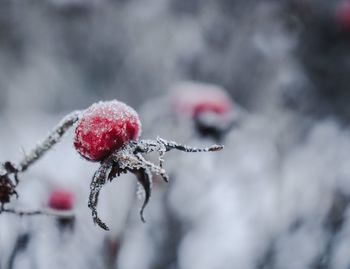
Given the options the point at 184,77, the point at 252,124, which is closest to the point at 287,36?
the point at 252,124

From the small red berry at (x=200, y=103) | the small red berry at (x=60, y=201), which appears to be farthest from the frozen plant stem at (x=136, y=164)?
the small red berry at (x=200, y=103)

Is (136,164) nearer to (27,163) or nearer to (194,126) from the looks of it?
(27,163)

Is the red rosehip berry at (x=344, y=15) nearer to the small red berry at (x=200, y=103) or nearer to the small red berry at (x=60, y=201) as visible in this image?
the small red berry at (x=200, y=103)

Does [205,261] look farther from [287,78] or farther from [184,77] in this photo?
[184,77]

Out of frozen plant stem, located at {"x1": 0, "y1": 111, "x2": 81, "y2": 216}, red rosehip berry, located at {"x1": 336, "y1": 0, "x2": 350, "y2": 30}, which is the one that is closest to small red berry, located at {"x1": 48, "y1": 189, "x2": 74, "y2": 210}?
frozen plant stem, located at {"x1": 0, "y1": 111, "x2": 81, "y2": 216}

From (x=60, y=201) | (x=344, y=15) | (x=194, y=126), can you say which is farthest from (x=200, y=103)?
(x=344, y=15)

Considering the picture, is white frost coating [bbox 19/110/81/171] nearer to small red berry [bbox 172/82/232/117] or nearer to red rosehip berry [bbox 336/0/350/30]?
small red berry [bbox 172/82/232/117]
